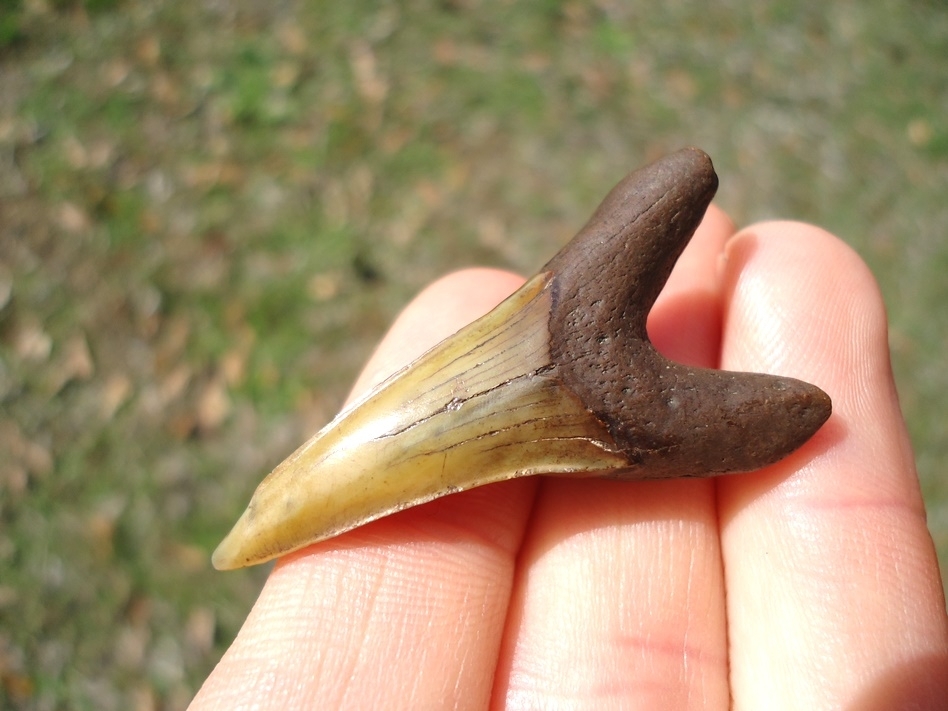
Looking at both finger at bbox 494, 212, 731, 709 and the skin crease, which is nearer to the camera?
the skin crease

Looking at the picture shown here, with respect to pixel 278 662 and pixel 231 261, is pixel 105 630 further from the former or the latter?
pixel 231 261

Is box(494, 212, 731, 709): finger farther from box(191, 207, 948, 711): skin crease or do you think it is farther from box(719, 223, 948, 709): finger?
box(719, 223, 948, 709): finger

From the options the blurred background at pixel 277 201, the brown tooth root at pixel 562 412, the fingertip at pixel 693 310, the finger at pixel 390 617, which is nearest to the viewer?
the finger at pixel 390 617

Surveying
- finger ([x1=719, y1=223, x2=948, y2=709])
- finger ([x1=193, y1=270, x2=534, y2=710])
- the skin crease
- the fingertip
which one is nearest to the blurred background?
finger ([x1=193, y1=270, x2=534, y2=710])

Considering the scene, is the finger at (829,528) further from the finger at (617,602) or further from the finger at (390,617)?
the finger at (390,617)

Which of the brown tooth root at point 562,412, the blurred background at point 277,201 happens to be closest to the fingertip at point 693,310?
the brown tooth root at point 562,412
